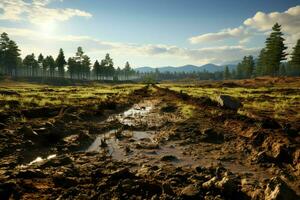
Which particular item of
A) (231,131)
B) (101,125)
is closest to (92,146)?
(101,125)

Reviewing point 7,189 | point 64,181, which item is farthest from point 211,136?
point 7,189

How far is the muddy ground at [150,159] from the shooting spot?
9.01 meters

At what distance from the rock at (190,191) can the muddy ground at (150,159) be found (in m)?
0.03

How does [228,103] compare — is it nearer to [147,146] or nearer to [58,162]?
[147,146]

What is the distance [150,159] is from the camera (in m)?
13.1

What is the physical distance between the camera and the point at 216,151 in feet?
47.3

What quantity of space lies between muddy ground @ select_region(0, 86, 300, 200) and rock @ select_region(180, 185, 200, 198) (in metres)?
0.03

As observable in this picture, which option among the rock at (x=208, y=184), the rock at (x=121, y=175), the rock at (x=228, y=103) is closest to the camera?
the rock at (x=208, y=184)

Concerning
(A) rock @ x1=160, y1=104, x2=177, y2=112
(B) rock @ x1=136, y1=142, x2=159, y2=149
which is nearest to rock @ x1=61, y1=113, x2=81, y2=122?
(B) rock @ x1=136, y1=142, x2=159, y2=149

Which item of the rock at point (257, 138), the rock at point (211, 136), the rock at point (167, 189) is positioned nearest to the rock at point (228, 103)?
the rock at point (211, 136)

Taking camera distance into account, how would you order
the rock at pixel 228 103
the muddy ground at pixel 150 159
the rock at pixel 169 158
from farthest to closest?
the rock at pixel 228 103 < the rock at pixel 169 158 < the muddy ground at pixel 150 159

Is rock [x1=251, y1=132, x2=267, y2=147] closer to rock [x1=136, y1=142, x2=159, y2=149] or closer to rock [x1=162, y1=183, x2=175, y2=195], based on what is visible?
rock [x1=136, y1=142, x2=159, y2=149]

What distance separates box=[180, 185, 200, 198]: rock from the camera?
872 centimetres

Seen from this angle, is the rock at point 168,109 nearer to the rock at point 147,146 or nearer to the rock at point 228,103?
the rock at point 228,103
